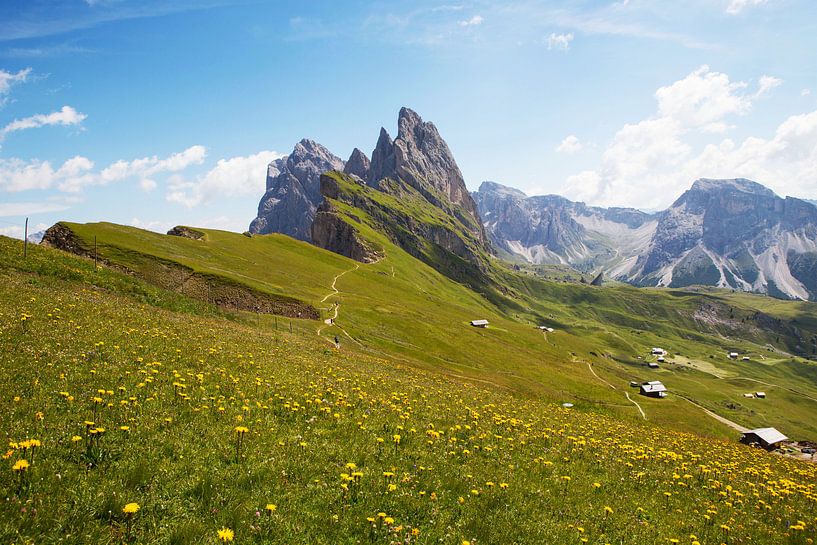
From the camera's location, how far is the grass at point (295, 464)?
8.88 meters

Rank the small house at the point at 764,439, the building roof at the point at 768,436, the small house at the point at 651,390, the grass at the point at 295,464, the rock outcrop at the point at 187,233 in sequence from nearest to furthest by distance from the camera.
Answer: the grass at the point at 295,464, the small house at the point at 764,439, the building roof at the point at 768,436, the rock outcrop at the point at 187,233, the small house at the point at 651,390

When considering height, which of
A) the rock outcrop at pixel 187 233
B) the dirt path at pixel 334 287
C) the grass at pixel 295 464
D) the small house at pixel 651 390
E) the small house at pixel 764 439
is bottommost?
the small house at pixel 651 390

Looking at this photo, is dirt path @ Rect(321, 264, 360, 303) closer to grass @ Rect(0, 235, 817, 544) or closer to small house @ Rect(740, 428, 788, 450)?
grass @ Rect(0, 235, 817, 544)

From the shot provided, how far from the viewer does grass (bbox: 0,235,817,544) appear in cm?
888

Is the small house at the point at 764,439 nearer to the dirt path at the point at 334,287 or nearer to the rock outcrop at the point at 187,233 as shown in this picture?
the dirt path at the point at 334,287

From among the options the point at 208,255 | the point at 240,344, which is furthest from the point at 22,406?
the point at 208,255

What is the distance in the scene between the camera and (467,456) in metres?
15.4

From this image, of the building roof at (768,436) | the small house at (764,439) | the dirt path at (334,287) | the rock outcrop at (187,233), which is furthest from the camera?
the rock outcrop at (187,233)

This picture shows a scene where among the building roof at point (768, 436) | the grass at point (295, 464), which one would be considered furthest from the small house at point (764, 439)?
the grass at point (295, 464)

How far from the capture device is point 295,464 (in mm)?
11750

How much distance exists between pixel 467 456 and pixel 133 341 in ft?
55.6

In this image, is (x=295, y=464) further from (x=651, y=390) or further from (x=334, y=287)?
(x=651, y=390)

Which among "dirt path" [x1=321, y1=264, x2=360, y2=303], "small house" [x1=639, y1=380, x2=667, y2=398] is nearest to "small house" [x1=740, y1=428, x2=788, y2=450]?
"small house" [x1=639, y1=380, x2=667, y2=398]

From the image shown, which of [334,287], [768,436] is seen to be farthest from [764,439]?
[334,287]
